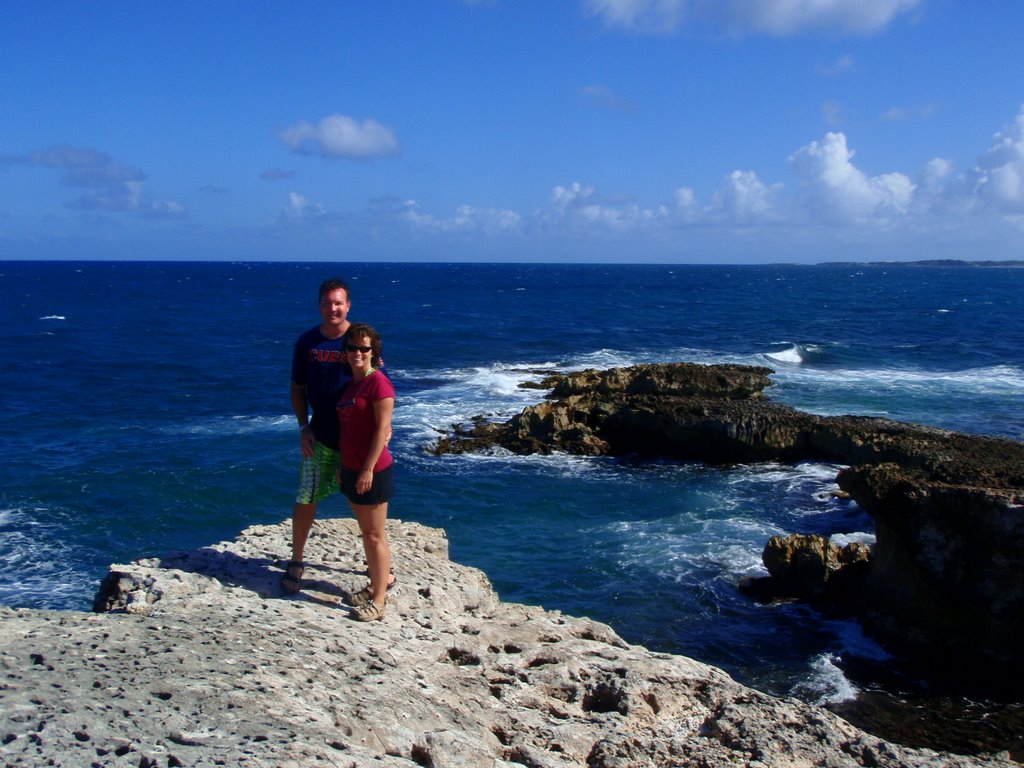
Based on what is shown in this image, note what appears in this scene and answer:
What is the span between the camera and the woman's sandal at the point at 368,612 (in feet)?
21.5

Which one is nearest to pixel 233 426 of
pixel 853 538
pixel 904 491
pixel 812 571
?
pixel 853 538

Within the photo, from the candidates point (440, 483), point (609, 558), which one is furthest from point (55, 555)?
point (609, 558)

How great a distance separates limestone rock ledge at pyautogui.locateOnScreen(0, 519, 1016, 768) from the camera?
4.35 m

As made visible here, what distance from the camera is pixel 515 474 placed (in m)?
22.5

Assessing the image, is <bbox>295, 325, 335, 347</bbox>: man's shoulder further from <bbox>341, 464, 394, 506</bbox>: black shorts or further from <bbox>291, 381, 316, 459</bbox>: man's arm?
<bbox>341, 464, 394, 506</bbox>: black shorts

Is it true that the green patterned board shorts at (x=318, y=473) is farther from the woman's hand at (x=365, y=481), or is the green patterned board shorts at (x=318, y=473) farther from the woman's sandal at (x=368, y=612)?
the woman's sandal at (x=368, y=612)

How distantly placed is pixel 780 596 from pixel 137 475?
15802mm

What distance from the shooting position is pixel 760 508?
19.5m

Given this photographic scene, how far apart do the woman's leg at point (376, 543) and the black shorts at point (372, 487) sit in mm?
43

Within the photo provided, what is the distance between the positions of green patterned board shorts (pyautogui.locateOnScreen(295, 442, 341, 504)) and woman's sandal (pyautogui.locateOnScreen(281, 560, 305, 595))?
519 mm

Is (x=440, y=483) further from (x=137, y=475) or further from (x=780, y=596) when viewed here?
(x=780, y=596)

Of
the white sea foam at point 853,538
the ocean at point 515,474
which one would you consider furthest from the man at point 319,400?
the white sea foam at point 853,538

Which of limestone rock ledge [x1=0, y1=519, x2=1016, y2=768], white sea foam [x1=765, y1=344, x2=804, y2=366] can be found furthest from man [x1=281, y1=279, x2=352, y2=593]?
white sea foam [x1=765, y1=344, x2=804, y2=366]

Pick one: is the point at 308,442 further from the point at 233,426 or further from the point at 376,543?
the point at 233,426
